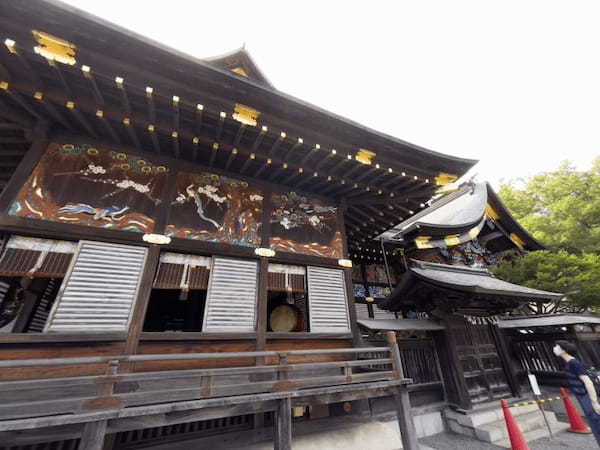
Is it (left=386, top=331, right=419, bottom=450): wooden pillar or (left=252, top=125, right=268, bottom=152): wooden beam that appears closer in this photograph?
(left=386, top=331, right=419, bottom=450): wooden pillar

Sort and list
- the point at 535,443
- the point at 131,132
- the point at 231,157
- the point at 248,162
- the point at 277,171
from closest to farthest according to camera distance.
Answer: the point at 131,132 < the point at 231,157 < the point at 248,162 < the point at 535,443 < the point at 277,171

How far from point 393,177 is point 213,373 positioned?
5862 millimetres

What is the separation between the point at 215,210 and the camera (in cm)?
564

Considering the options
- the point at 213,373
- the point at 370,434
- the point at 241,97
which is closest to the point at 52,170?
the point at 241,97

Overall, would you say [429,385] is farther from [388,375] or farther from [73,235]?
[73,235]

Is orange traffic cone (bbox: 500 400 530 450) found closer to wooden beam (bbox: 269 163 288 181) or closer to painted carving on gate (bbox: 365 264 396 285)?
painted carving on gate (bbox: 365 264 396 285)

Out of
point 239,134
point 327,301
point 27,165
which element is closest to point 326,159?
point 239,134

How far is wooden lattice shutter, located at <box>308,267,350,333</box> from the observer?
563 centimetres

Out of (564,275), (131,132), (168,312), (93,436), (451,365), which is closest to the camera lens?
(93,436)

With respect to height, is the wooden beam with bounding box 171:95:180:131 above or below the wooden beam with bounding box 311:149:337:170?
below

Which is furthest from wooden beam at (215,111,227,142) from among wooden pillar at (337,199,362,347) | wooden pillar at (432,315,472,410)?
wooden pillar at (432,315,472,410)

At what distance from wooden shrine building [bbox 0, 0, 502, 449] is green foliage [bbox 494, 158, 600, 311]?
8404 mm

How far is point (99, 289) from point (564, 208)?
21227mm

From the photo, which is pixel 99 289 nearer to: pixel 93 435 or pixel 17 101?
pixel 93 435
